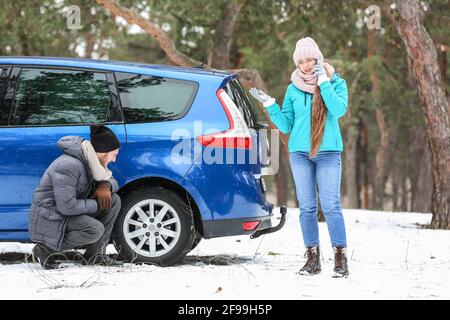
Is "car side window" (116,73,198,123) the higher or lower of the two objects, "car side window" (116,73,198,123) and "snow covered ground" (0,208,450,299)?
the higher

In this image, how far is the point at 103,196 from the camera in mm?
6797

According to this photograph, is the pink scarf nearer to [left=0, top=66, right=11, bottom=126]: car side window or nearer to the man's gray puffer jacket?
the man's gray puffer jacket

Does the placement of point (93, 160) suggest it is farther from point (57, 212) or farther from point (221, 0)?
point (221, 0)

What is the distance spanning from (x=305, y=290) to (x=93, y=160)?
2098 millimetres

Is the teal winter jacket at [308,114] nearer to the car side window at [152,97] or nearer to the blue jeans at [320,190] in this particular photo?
the blue jeans at [320,190]

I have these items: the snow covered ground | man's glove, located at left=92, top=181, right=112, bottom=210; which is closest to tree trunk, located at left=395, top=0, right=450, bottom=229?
the snow covered ground

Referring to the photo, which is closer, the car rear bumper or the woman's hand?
the woman's hand

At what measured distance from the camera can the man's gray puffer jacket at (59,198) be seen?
6.71 meters

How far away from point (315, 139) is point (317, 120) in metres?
0.16

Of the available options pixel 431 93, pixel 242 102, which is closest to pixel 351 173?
pixel 431 93

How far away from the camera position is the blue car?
7008mm

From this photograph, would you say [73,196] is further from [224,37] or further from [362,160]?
[362,160]

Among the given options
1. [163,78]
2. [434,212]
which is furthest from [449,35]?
[163,78]

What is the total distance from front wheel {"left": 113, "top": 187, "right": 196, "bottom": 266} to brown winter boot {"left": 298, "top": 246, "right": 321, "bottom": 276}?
1.01m
